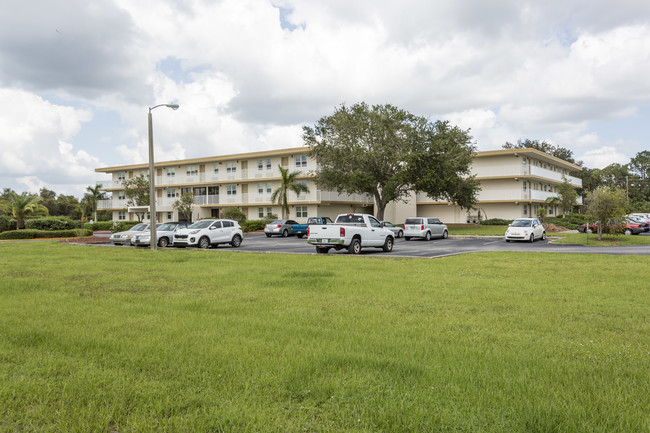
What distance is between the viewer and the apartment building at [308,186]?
5234cm

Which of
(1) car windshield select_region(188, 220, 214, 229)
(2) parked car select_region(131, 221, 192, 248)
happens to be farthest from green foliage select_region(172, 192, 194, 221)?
(1) car windshield select_region(188, 220, 214, 229)

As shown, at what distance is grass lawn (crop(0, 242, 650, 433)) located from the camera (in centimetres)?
371

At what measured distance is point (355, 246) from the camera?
Result: 21266 mm

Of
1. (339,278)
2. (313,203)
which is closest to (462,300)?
(339,278)

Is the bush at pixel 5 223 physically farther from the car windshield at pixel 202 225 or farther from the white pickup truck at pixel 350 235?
the white pickup truck at pixel 350 235

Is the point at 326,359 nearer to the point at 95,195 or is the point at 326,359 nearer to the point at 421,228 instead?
the point at 421,228

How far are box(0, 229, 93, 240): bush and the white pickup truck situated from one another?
2311 cm

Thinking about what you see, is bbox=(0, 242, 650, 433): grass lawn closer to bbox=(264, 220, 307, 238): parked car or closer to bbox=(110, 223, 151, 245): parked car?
bbox=(110, 223, 151, 245): parked car

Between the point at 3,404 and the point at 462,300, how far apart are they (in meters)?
6.91

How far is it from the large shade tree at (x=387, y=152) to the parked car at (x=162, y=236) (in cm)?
1721

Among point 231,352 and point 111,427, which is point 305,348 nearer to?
point 231,352

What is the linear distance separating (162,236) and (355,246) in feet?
39.9

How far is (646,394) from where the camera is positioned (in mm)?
4082

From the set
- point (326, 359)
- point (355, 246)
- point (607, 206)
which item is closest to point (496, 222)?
point (607, 206)
